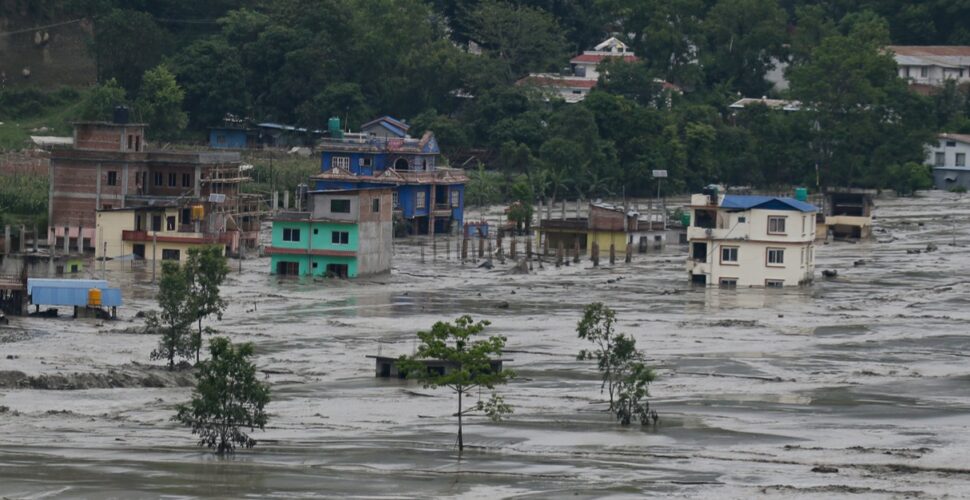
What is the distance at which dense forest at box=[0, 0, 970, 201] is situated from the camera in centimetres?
11606

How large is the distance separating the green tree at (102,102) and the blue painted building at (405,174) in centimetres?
1270

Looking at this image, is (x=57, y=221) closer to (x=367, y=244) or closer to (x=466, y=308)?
(x=367, y=244)

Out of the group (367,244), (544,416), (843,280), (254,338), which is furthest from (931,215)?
(544,416)

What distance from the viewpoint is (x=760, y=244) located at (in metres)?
76.9

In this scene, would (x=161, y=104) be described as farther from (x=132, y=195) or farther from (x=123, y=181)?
(x=132, y=195)

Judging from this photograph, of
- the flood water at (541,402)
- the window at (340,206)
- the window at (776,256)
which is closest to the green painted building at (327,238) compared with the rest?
the window at (340,206)

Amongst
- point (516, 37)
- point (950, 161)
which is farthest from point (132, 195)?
point (950, 161)

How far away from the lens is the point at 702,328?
6419 cm

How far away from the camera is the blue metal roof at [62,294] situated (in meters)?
62.5

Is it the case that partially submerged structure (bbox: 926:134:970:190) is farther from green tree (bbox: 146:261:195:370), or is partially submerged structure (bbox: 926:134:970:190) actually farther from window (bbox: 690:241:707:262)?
green tree (bbox: 146:261:195:370)

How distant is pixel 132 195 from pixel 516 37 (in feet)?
171

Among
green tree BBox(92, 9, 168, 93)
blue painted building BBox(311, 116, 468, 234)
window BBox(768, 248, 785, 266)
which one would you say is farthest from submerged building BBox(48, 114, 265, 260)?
green tree BBox(92, 9, 168, 93)

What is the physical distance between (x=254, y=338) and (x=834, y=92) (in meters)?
71.7

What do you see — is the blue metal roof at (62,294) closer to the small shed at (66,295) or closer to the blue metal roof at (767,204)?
the small shed at (66,295)
